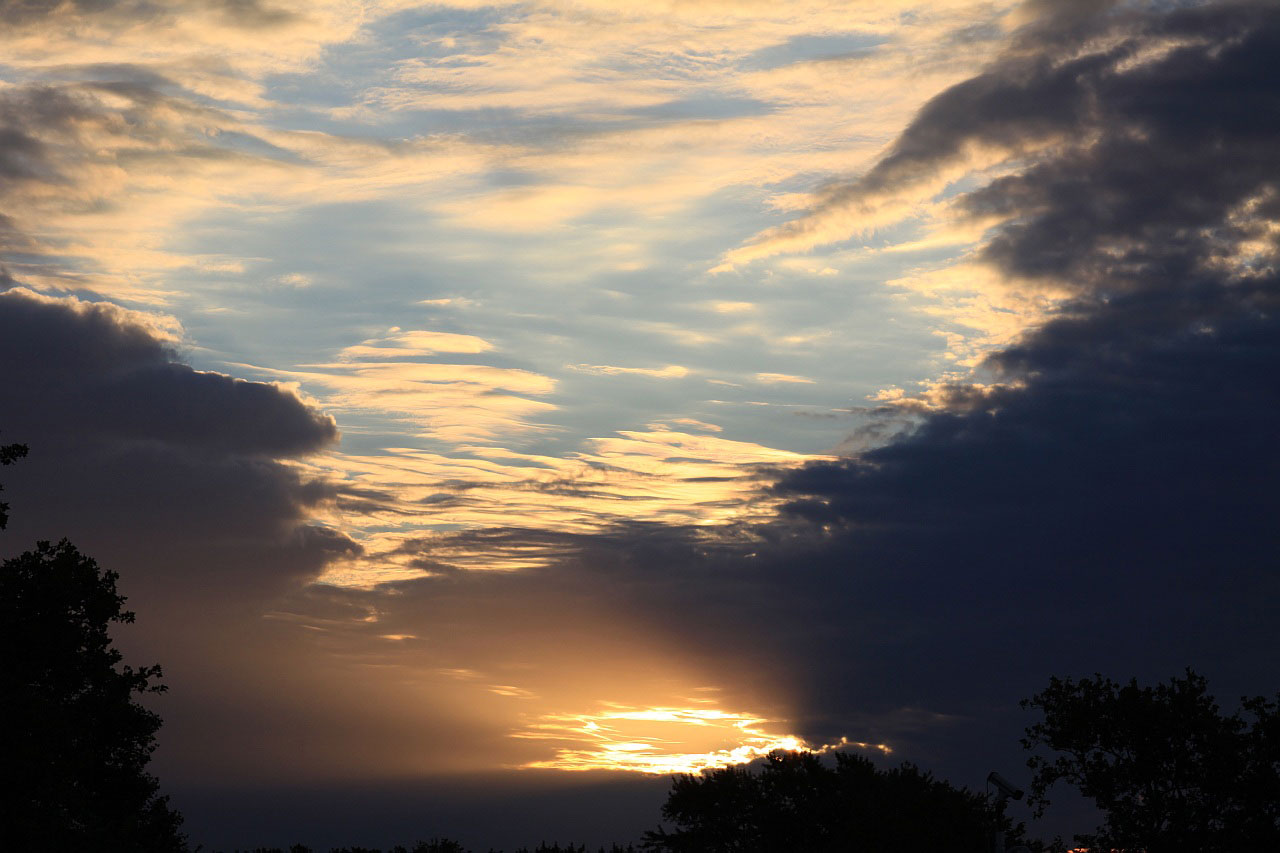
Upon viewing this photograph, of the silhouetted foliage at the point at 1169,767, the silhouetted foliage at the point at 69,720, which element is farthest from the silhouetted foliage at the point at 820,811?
the silhouetted foliage at the point at 69,720

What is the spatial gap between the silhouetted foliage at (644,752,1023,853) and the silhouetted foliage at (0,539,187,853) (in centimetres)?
4522

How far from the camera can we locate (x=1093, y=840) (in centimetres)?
4934

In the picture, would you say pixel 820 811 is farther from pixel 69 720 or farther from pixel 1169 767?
pixel 69 720

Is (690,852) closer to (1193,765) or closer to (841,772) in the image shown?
(841,772)

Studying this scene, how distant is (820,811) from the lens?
268ft

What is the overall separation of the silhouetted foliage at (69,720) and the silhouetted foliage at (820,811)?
4522 cm

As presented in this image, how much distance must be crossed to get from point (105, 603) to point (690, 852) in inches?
2476

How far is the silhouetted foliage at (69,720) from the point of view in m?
27.1

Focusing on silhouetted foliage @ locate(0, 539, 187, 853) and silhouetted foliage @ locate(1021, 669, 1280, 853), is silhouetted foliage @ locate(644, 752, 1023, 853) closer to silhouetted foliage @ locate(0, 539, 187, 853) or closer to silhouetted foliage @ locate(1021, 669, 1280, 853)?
silhouetted foliage @ locate(1021, 669, 1280, 853)

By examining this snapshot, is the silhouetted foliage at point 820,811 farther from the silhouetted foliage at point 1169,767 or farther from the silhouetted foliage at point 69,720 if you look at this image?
the silhouetted foliage at point 69,720

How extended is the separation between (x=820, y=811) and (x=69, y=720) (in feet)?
205

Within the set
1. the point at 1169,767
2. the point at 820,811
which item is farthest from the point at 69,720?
the point at 820,811

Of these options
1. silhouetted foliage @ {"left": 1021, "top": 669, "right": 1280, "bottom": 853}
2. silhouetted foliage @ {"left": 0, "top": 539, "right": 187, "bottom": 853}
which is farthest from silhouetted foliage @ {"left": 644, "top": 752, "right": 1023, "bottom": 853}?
silhouetted foliage @ {"left": 0, "top": 539, "right": 187, "bottom": 853}

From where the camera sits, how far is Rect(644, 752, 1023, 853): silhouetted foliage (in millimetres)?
71375
